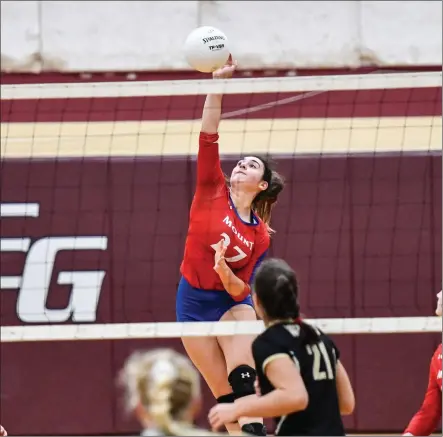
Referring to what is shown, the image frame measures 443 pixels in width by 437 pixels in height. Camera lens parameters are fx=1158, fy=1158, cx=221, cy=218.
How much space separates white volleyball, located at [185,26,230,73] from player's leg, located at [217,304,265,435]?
4.86 feet

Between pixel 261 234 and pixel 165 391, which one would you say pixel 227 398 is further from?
pixel 165 391

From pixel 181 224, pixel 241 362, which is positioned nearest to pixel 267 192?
pixel 241 362

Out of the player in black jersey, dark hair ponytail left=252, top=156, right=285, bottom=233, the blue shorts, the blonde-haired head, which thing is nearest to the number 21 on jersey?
the player in black jersey

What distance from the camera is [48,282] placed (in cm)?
1084

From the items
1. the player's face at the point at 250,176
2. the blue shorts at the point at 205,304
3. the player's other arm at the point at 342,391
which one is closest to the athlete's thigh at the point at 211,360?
the blue shorts at the point at 205,304

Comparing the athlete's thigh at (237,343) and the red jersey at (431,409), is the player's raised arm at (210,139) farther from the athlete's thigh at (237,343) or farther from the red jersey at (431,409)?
the red jersey at (431,409)

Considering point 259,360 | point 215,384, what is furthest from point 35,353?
point 259,360

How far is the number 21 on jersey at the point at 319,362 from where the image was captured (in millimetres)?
4691

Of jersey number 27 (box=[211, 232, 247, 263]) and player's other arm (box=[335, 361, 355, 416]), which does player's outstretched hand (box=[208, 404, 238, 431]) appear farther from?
jersey number 27 (box=[211, 232, 247, 263])

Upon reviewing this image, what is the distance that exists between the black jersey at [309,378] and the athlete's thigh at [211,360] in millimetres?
2302

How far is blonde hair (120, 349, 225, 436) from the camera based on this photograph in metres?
3.80

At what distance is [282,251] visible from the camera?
10734 mm

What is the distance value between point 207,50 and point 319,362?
2690mm

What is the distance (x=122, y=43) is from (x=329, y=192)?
266 centimetres
